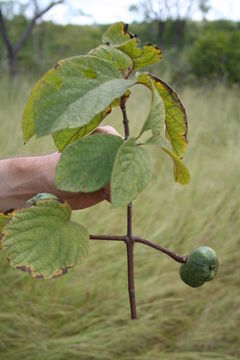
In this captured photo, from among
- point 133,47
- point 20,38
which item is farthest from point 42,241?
point 20,38

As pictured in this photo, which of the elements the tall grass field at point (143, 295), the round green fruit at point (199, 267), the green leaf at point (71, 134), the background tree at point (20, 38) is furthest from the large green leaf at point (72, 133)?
the background tree at point (20, 38)

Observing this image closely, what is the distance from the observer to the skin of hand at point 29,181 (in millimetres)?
665

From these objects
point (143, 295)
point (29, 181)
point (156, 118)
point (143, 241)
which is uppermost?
point (156, 118)

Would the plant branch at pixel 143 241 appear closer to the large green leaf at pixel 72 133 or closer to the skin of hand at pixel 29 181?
the large green leaf at pixel 72 133

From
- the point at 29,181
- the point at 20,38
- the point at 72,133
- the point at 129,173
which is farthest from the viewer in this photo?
the point at 20,38

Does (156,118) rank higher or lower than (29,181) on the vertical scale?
higher

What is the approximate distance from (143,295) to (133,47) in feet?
6.53

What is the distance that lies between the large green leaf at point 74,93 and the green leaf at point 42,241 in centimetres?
9

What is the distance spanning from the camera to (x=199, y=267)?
1.42ft

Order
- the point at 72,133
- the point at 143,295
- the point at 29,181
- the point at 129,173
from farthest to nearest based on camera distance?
the point at 143,295 → the point at 29,181 → the point at 72,133 → the point at 129,173

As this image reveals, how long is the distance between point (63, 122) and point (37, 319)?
1897 mm

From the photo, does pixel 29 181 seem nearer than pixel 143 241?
No

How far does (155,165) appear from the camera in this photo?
3645 millimetres

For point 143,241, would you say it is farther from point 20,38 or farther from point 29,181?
point 20,38
